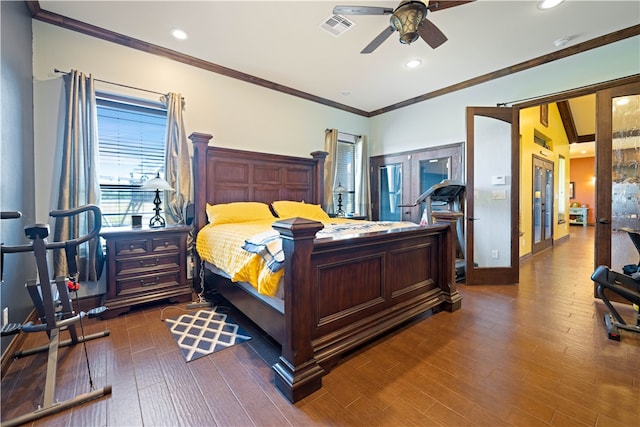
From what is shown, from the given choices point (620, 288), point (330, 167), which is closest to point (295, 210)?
point (330, 167)

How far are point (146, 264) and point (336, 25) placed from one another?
10.8ft

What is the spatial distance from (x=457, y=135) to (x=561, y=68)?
55.8 inches

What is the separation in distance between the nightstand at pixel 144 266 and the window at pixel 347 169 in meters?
3.17

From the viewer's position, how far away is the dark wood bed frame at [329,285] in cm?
162

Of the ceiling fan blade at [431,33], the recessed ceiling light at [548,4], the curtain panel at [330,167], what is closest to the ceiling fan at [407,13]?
the ceiling fan blade at [431,33]

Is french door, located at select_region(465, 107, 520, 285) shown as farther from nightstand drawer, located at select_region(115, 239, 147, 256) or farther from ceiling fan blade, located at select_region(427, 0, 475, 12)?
nightstand drawer, located at select_region(115, 239, 147, 256)

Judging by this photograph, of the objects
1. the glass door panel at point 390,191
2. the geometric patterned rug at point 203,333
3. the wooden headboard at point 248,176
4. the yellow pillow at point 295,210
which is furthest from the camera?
the glass door panel at point 390,191

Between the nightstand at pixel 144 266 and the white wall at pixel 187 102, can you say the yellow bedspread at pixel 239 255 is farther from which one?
the white wall at pixel 187 102

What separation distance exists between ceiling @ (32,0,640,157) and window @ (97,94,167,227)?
829mm

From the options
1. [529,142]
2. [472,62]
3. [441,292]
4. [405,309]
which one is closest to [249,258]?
[405,309]

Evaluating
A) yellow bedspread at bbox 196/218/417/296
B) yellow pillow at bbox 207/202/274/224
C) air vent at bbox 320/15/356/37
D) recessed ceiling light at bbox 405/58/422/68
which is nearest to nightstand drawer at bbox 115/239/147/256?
yellow bedspread at bbox 196/218/417/296

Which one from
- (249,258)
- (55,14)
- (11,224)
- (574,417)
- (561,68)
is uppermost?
(55,14)

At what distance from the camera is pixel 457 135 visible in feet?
14.5

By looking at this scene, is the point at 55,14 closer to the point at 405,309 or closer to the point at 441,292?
the point at 405,309
